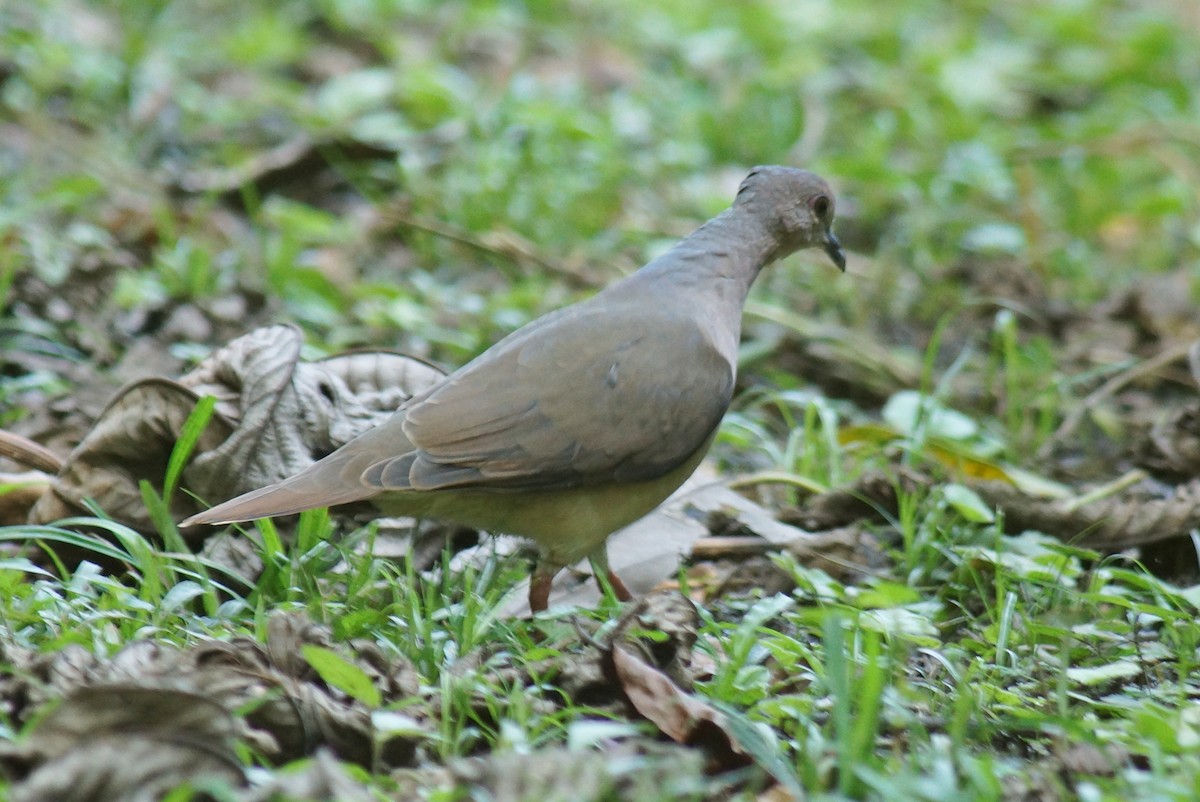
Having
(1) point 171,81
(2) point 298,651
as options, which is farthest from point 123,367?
(1) point 171,81

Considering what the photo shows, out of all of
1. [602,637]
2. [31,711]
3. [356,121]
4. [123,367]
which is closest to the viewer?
[31,711]

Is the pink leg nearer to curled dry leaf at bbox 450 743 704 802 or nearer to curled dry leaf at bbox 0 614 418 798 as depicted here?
curled dry leaf at bbox 0 614 418 798

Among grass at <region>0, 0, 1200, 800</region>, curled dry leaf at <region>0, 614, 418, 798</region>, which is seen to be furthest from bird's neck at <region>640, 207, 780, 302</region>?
curled dry leaf at <region>0, 614, 418, 798</region>

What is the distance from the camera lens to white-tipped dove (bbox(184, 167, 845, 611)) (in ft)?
11.3

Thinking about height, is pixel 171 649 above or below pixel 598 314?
below

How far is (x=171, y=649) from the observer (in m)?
2.92

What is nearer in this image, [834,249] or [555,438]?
[555,438]

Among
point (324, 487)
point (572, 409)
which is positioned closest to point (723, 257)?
point (572, 409)

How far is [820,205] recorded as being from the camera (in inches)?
173

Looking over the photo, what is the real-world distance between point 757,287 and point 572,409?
2797 millimetres

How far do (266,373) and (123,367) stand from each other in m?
1.20

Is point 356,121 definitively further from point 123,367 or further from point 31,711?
point 31,711

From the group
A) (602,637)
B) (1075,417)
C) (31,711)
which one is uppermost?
(31,711)

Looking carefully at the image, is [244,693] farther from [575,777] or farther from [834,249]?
[834,249]
